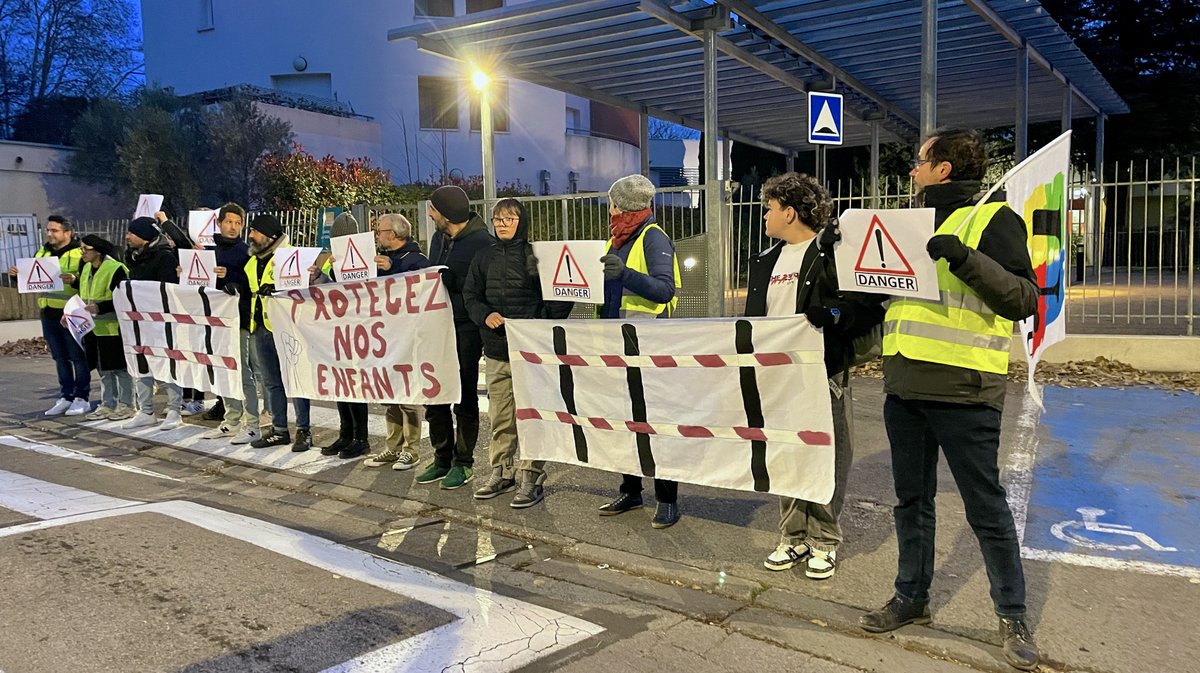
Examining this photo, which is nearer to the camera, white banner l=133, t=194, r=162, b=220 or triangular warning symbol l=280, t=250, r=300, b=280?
→ triangular warning symbol l=280, t=250, r=300, b=280

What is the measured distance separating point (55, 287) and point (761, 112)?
13103 mm

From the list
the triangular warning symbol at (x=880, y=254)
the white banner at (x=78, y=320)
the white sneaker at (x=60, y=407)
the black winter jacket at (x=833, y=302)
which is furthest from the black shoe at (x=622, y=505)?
the white sneaker at (x=60, y=407)

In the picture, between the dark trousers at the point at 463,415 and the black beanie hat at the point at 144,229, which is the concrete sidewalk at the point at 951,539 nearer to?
the dark trousers at the point at 463,415

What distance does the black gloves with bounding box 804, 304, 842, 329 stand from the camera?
4.00 metres

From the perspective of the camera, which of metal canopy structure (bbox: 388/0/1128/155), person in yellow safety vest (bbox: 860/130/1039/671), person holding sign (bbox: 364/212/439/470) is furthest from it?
metal canopy structure (bbox: 388/0/1128/155)

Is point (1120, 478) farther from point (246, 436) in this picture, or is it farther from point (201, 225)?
point (201, 225)

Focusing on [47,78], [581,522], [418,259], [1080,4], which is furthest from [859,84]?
[47,78]

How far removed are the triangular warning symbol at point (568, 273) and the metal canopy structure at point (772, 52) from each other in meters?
5.01

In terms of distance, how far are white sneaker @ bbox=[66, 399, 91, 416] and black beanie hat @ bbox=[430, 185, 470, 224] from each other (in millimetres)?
5844

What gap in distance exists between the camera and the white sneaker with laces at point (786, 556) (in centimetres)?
444

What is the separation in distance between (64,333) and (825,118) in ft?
27.5

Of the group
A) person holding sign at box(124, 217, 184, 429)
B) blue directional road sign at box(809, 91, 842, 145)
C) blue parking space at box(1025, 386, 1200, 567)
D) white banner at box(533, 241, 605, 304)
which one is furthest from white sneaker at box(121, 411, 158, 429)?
blue parking space at box(1025, 386, 1200, 567)

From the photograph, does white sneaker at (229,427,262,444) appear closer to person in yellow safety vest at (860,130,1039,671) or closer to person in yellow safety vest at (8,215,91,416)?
person in yellow safety vest at (8,215,91,416)

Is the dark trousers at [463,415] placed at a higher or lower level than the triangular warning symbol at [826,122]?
lower
